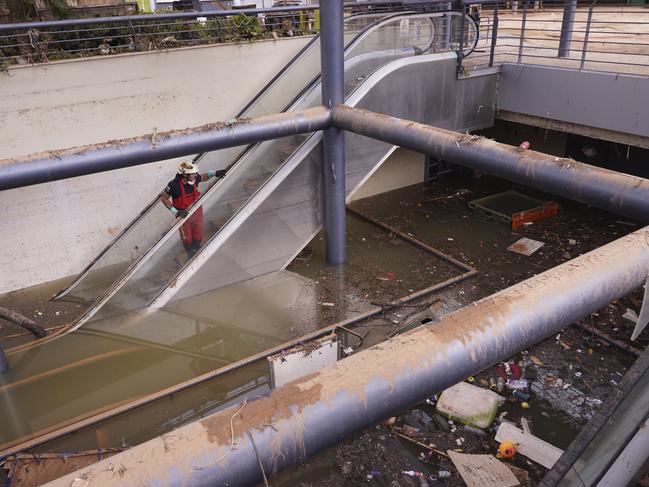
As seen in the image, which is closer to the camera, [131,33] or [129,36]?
[129,36]

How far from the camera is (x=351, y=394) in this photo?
4.71 feet

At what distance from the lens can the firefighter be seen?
6520mm

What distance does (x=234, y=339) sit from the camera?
616 centimetres

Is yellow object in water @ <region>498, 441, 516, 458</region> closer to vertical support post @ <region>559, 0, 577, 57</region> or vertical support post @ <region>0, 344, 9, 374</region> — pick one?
vertical support post @ <region>0, 344, 9, 374</region>

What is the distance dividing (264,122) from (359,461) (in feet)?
12.1

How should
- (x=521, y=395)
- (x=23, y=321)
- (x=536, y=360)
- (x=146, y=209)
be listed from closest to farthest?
(x=521, y=395), (x=536, y=360), (x=23, y=321), (x=146, y=209)

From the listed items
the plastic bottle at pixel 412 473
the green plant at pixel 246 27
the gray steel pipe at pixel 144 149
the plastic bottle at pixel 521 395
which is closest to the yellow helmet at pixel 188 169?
the gray steel pipe at pixel 144 149

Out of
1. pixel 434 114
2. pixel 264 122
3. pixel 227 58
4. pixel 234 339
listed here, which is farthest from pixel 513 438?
pixel 227 58

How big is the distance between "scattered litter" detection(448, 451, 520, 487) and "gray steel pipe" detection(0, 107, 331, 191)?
3.89 metres

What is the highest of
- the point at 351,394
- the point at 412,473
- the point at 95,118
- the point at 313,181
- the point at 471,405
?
the point at 351,394

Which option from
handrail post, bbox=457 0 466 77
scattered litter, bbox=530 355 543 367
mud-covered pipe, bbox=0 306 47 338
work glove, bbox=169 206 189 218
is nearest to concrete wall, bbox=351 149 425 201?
handrail post, bbox=457 0 466 77

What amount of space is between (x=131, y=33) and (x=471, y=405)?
6.80 meters

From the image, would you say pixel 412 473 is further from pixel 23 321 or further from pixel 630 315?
pixel 23 321

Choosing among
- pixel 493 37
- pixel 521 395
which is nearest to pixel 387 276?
pixel 521 395
